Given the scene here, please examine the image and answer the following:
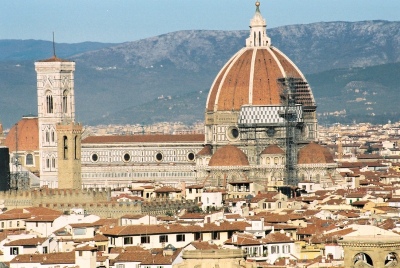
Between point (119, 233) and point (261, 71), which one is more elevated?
point (261, 71)

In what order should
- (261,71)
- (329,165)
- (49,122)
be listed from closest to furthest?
1. (329,165)
2. (261,71)
3. (49,122)

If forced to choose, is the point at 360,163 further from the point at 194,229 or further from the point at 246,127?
the point at 194,229

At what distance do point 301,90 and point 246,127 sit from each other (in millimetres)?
4989

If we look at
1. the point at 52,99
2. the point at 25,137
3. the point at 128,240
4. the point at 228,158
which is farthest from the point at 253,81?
the point at 128,240

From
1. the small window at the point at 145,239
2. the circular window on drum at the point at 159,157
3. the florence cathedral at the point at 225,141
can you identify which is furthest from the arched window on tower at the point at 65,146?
the small window at the point at 145,239

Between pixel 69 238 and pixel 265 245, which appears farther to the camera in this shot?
pixel 69 238

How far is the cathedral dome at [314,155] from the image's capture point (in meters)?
111

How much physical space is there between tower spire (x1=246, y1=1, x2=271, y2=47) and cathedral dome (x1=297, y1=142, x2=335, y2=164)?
11.6 m

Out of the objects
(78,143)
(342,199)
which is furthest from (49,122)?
(342,199)

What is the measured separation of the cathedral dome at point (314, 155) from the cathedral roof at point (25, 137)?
30.1 metres

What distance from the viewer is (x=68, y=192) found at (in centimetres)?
9400

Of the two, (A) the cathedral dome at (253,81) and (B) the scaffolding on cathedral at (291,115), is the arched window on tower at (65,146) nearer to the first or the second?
(A) the cathedral dome at (253,81)

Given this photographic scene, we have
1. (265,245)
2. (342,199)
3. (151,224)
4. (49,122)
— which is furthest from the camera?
(49,122)

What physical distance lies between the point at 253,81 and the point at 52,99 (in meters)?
16.3
